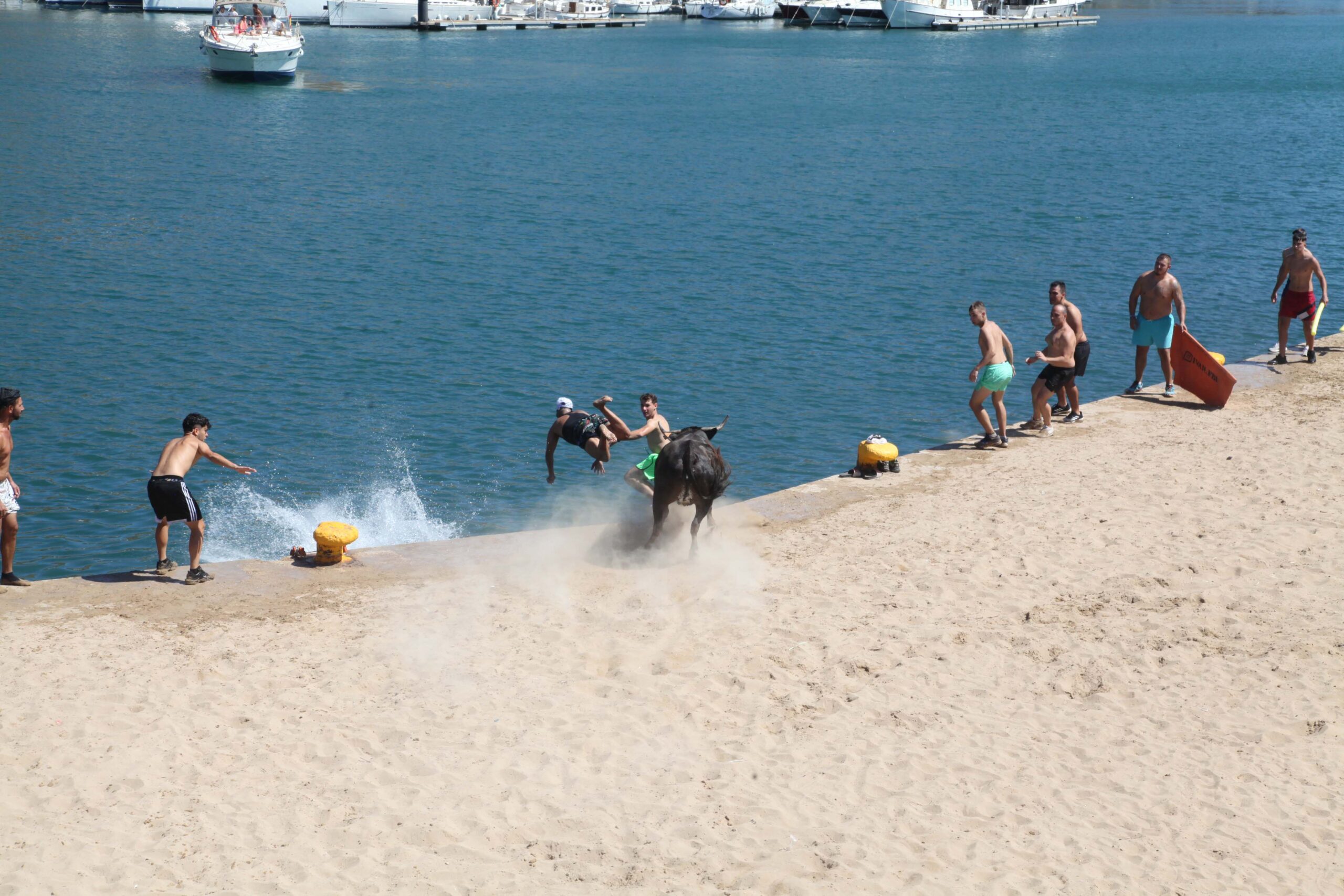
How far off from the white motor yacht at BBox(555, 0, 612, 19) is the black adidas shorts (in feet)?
309

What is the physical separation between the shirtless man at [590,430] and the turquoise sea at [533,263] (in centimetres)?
205

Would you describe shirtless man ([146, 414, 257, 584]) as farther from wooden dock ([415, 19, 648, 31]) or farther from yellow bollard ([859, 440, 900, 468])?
wooden dock ([415, 19, 648, 31])

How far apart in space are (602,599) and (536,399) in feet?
30.6

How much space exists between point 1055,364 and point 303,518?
969 centimetres

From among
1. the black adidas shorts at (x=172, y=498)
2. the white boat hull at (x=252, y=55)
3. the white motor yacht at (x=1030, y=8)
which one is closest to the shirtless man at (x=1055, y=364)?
the black adidas shorts at (x=172, y=498)

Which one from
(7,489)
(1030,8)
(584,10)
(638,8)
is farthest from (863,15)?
(7,489)

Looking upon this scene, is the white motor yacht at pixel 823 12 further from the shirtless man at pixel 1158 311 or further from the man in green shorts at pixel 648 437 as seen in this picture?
the man in green shorts at pixel 648 437

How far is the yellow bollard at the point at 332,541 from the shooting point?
12.6 m

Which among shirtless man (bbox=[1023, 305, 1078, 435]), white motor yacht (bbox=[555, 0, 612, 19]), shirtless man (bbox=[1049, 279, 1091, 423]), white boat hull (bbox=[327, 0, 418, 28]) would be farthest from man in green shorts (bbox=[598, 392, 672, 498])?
white motor yacht (bbox=[555, 0, 612, 19])

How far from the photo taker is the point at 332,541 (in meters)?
12.6

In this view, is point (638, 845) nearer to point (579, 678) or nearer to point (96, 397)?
point (579, 678)

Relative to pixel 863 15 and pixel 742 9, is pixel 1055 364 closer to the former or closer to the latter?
pixel 863 15

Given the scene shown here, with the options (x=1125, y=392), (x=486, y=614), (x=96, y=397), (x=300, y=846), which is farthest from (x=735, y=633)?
(x=96, y=397)

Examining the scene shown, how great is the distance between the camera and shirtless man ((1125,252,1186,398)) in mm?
17047
